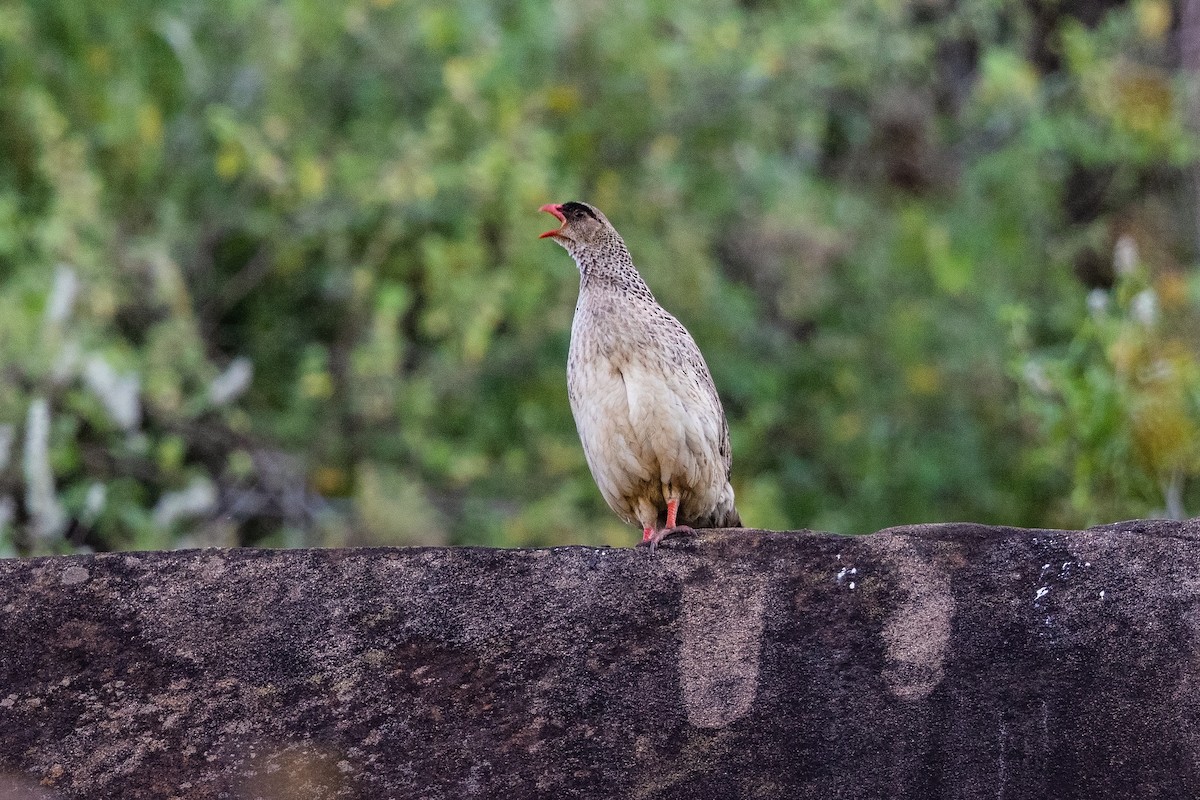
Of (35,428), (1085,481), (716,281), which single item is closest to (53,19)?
(35,428)

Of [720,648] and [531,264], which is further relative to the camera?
[531,264]

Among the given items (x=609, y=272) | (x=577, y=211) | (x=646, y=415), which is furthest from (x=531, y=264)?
(x=646, y=415)

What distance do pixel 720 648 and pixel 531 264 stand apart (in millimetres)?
4977

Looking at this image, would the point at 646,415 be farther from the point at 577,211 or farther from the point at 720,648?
the point at 720,648

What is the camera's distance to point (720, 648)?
111 inches

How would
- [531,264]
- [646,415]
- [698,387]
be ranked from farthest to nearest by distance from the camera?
1. [531,264]
2. [698,387]
3. [646,415]

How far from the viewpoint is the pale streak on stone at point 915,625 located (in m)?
2.79

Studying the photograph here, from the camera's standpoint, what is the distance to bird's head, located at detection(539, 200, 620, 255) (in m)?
4.55

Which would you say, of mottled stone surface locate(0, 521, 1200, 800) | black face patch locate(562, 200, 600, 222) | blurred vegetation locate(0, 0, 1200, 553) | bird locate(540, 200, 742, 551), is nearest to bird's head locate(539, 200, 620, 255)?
black face patch locate(562, 200, 600, 222)

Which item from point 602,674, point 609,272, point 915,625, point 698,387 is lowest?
point 602,674

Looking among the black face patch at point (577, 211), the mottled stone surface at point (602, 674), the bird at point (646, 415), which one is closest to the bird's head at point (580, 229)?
the black face patch at point (577, 211)

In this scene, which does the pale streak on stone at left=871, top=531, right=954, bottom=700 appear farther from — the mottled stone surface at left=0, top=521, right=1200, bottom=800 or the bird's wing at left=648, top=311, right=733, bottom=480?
the bird's wing at left=648, top=311, right=733, bottom=480

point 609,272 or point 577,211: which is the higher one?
point 577,211

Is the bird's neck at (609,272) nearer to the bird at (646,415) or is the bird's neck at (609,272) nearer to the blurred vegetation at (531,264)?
the bird at (646,415)
